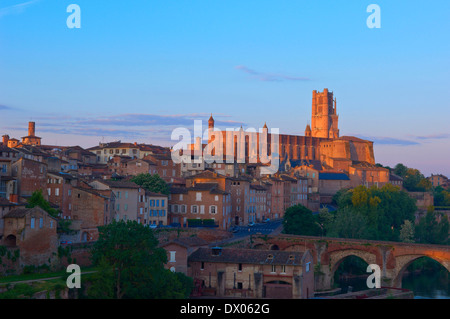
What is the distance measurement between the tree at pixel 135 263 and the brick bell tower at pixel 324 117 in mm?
138928

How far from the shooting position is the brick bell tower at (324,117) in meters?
173

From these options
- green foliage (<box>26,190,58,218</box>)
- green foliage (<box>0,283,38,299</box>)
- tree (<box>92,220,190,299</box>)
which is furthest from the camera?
green foliage (<box>26,190,58,218</box>)

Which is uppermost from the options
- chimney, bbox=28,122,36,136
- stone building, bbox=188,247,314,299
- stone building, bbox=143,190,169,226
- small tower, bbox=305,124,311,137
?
small tower, bbox=305,124,311,137

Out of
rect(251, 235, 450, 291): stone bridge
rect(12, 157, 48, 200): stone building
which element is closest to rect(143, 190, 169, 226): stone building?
rect(251, 235, 450, 291): stone bridge

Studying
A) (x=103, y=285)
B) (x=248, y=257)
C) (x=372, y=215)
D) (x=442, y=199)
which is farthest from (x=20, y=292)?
(x=442, y=199)

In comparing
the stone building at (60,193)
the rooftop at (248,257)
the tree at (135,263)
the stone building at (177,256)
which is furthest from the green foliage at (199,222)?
the tree at (135,263)

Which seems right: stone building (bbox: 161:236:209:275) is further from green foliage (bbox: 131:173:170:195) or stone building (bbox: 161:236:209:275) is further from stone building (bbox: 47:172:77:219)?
green foliage (bbox: 131:173:170:195)

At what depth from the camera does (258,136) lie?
132750 mm

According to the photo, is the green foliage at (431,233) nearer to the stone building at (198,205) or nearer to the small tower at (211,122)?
the stone building at (198,205)

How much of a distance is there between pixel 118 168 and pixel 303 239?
3018 centimetres

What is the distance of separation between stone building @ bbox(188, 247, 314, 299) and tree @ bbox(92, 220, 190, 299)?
5.19 m

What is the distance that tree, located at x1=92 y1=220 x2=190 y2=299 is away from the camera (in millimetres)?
34125

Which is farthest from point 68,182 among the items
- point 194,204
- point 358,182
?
point 358,182
